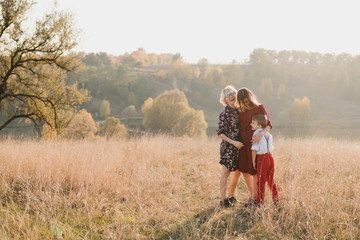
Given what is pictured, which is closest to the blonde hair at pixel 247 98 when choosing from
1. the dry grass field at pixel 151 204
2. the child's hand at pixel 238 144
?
the child's hand at pixel 238 144

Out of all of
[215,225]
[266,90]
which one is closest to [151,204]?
[215,225]

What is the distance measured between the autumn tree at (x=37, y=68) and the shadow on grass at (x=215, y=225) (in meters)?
12.5

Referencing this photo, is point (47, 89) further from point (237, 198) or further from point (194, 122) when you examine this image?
point (194, 122)

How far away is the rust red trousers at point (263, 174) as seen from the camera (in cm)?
453

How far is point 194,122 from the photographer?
165 feet

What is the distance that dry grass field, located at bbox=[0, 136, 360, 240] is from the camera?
3.67 m

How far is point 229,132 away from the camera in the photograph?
4.85m

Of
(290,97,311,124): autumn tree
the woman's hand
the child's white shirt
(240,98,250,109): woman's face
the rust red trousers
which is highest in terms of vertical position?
(240,98,250,109): woman's face

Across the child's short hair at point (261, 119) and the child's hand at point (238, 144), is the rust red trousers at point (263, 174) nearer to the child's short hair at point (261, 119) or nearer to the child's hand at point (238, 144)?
the child's hand at point (238, 144)

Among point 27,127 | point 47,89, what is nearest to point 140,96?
point 27,127

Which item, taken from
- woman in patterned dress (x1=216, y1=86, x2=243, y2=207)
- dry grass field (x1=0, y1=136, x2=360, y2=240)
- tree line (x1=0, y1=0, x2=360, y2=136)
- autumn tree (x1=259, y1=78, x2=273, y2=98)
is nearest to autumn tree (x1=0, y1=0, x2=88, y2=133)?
tree line (x1=0, y1=0, x2=360, y2=136)

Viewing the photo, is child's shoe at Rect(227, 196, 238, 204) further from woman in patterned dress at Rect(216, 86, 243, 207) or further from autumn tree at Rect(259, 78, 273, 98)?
autumn tree at Rect(259, 78, 273, 98)

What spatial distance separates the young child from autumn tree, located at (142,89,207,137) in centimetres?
4296

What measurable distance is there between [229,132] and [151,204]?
1.90 metres
